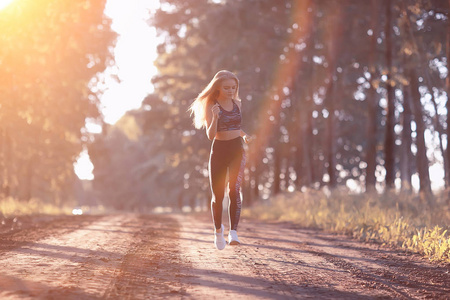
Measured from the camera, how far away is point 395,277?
6.35 metres

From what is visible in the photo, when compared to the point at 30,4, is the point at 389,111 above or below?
below

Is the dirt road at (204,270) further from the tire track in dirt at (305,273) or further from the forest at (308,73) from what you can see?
the forest at (308,73)

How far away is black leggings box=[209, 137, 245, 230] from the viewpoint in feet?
25.5

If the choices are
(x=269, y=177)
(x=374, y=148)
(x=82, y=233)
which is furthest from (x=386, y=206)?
→ (x=269, y=177)

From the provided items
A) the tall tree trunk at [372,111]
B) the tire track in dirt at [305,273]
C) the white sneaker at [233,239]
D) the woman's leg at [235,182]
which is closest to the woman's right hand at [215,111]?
the woman's leg at [235,182]

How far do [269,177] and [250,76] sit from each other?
28.1 m

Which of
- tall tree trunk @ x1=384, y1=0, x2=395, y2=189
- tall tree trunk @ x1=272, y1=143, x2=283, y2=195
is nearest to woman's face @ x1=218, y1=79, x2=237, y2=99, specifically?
tall tree trunk @ x1=384, y1=0, x2=395, y2=189

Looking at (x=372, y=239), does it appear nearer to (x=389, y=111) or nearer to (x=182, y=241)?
(x=182, y=241)

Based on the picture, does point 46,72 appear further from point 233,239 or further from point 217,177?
point 233,239

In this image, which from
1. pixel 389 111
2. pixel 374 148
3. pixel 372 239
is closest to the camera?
pixel 372 239

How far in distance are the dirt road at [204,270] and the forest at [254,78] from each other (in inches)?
318

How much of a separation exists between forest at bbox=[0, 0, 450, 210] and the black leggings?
8.86m

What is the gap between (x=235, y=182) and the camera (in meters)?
7.89

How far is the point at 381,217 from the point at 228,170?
477 centimetres
